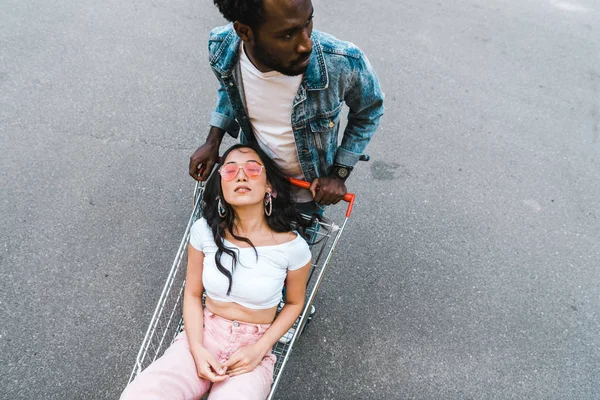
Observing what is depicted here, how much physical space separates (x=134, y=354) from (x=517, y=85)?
4.06m

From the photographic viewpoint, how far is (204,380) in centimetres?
200

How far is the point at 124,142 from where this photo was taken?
11.7 feet

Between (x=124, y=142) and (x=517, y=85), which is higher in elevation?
(x=517, y=85)

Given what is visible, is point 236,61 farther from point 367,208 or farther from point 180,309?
point 367,208

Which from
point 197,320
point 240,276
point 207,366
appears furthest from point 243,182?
point 207,366

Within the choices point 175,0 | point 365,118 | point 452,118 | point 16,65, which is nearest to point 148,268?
point 365,118

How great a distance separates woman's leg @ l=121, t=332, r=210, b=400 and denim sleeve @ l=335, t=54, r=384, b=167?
1.08m

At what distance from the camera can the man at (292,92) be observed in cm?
148

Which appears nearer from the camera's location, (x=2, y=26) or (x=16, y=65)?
(x=16, y=65)

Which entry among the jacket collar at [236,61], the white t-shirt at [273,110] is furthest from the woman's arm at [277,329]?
the jacket collar at [236,61]

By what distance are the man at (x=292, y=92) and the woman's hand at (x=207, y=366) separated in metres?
0.76

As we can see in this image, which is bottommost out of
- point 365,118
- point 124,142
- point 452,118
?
point 124,142

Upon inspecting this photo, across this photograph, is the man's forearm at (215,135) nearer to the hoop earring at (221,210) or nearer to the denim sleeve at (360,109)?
the hoop earring at (221,210)

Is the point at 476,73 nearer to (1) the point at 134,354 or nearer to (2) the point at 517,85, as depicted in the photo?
(2) the point at 517,85
